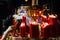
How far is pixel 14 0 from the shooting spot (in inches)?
69.2

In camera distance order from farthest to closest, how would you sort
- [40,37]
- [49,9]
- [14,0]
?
[14,0]
[49,9]
[40,37]

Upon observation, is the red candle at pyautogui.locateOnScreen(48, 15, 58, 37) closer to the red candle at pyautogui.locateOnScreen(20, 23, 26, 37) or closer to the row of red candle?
the row of red candle

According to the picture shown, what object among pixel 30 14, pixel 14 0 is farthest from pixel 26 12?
pixel 14 0

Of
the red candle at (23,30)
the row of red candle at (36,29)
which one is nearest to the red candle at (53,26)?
the row of red candle at (36,29)

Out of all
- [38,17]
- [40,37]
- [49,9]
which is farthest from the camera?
[49,9]

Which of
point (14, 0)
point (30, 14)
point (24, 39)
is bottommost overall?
point (24, 39)

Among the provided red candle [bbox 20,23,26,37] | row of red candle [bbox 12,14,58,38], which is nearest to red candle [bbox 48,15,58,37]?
row of red candle [bbox 12,14,58,38]

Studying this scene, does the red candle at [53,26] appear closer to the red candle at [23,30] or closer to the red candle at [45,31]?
the red candle at [45,31]

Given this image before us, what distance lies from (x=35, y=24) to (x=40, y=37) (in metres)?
0.06

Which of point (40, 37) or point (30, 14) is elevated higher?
point (30, 14)

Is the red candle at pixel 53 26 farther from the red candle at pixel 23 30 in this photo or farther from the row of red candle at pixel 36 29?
the red candle at pixel 23 30

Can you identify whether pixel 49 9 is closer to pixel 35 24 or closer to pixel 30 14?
pixel 30 14

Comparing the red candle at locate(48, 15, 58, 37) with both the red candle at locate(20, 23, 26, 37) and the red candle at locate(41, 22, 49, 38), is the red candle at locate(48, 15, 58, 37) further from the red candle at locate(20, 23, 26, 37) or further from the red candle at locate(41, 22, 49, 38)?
the red candle at locate(20, 23, 26, 37)

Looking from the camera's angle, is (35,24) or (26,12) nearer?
(35,24)
